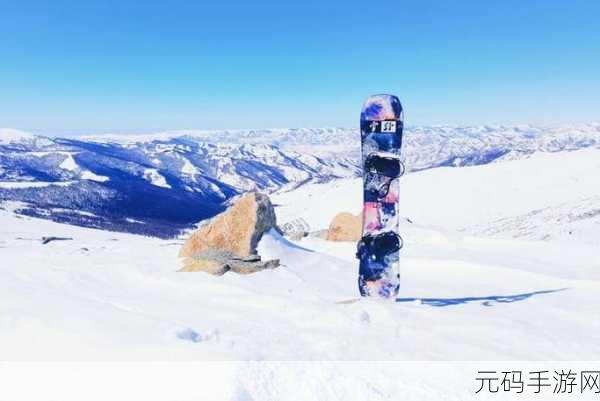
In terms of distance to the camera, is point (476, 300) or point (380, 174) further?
point (476, 300)

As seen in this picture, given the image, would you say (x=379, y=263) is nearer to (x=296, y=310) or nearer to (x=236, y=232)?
(x=296, y=310)

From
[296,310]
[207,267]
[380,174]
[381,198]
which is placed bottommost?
[207,267]

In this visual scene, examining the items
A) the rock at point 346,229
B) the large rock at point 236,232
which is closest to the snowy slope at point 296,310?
the large rock at point 236,232

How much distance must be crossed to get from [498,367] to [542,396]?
27.3 inches

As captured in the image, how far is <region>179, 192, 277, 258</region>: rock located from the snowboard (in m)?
7.97

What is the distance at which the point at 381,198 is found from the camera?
465 inches

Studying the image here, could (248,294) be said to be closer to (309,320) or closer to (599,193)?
(309,320)

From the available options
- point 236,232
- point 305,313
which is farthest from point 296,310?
point 236,232

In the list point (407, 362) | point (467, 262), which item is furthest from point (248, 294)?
point (467, 262)

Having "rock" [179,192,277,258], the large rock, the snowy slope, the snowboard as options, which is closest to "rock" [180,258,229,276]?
the snowy slope

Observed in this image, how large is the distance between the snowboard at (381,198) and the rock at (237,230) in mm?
7971

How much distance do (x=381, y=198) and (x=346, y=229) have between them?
60.3 feet

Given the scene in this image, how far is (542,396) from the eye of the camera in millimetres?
5887

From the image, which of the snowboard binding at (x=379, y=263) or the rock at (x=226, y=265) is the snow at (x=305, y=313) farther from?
the snowboard binding at (x=379, y=263)
